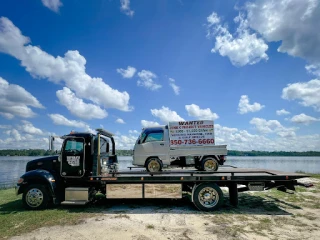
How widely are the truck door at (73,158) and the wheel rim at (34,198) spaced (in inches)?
38.6

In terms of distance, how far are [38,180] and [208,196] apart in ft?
19.7

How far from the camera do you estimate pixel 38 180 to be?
7887 mm

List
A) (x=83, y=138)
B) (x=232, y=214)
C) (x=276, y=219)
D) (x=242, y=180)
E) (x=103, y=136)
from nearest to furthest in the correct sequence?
(x=276, y=219)
(x=232, y=214)
(x=242, y=180)
(x=83, y=138)
(x=103, y=136)

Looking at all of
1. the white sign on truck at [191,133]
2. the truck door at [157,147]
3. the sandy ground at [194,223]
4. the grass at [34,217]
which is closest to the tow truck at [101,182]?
the grass at [34,217]

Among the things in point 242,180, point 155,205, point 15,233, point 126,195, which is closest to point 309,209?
point 242,180

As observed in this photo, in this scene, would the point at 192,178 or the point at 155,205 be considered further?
the point at 155,205

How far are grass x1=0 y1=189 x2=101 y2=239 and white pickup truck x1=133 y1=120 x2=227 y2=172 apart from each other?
3.46 m

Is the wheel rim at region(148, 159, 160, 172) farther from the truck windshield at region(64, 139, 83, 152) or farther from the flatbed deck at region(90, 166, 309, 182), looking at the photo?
the truck windshield at region(64, 139, 83, 152)

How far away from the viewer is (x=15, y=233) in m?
5.64

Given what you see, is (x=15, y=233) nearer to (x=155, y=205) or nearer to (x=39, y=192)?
(x=39, y=192)

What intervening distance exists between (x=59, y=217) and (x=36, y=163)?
2665mm

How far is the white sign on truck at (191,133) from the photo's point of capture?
426 inches

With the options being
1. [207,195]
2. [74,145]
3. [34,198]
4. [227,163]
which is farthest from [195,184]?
[227,163]

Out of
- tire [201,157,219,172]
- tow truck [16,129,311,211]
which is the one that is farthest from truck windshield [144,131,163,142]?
tow truck [16,129,311,211]
